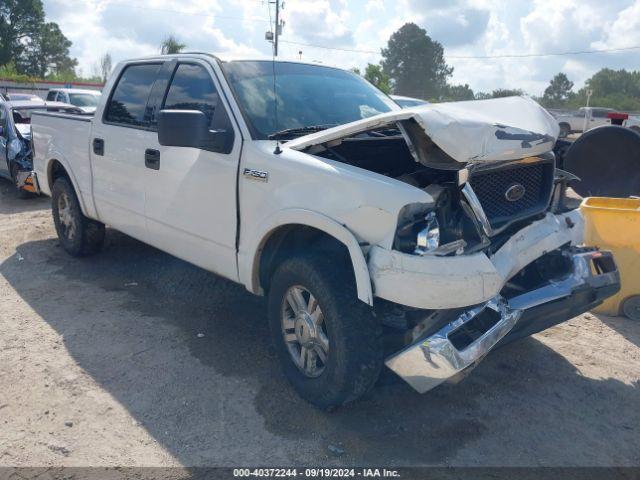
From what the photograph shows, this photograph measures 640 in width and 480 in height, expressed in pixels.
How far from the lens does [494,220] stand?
329cm

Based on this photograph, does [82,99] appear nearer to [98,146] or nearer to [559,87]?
[98,146]

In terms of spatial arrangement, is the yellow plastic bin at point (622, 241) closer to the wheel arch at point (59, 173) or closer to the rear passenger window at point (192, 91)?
the rear passenger window at point (192, 91)

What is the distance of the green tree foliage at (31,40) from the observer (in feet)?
210

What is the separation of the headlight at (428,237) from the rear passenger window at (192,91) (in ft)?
6.09


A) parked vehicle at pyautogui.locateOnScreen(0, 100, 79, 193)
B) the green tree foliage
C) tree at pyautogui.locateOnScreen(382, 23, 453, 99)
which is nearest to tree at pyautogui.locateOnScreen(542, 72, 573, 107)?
tree at pyautogui.locateOnScreen(382, 23, 453, 99)

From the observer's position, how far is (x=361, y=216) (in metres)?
2.98

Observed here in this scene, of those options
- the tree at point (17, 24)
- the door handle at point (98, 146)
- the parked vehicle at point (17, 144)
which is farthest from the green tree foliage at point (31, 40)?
the door handle at point (98, 146)

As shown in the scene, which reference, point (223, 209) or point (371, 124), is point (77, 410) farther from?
point (371, 124)

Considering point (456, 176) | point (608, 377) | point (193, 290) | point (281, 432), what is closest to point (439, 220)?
point (456, 176)

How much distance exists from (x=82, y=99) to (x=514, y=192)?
16.5 m

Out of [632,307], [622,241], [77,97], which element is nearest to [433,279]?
[622,241]

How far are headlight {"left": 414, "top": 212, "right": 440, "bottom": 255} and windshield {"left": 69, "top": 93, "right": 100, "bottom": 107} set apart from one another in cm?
1619

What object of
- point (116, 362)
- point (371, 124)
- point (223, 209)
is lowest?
point (116, 362)

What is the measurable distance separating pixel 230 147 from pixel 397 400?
1.88m
